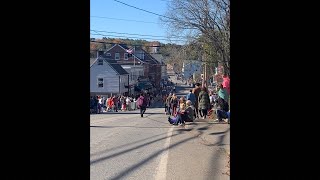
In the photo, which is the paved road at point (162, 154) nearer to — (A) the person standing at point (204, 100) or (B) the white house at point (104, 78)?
(A) the person standing at point (204, 100)

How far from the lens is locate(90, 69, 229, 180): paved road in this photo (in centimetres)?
691

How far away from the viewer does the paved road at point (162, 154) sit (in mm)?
6914

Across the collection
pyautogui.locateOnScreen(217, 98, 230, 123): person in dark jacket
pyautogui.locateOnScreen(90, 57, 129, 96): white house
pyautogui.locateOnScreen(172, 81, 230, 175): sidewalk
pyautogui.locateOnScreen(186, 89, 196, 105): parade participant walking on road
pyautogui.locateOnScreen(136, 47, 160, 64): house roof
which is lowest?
pyautogui.locateOnScreen(172, 81, 230, 175): sidewalk

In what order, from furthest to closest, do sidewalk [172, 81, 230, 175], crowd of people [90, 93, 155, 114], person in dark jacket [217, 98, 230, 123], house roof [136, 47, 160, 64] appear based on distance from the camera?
house roof [136, 47, 160, 64] < crowd of people [90, 93, 155, 114] < person in dark jacket [217, 98, 230, 123] < sidewalk [172, 81, 230, 175]

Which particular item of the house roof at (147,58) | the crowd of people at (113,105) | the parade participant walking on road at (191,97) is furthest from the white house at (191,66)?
the house roof at (147,58)

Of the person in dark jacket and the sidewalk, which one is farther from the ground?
the person in dark jacket

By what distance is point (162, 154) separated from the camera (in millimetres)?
8867

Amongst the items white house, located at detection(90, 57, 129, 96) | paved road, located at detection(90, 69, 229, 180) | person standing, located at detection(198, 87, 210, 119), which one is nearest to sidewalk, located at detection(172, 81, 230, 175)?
paved road, located at detection(90, 69, 229, 180)

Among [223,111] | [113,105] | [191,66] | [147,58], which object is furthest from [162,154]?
[147,58]

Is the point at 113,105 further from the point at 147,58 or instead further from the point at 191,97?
the point at 147,58

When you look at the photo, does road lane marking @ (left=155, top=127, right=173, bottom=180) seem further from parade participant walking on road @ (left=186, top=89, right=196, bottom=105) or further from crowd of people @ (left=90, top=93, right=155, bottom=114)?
crowd of people @ (left=90, top=93, right=155, bottom=114)
